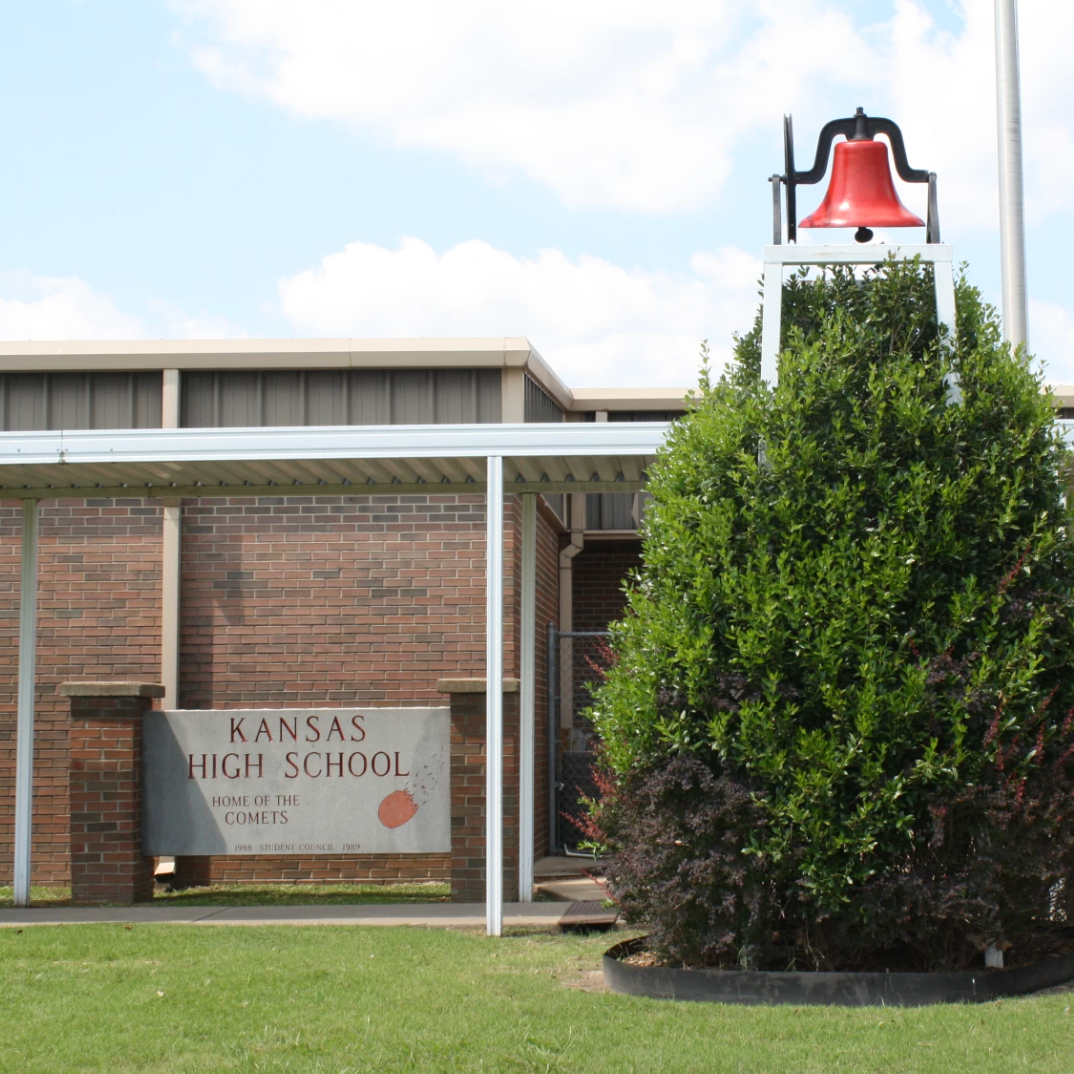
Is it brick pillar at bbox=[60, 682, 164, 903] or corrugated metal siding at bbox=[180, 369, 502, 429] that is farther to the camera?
corrugated metal siding at bbox=[180, 369, 502, 429]

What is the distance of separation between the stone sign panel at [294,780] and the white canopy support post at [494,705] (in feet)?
5.69

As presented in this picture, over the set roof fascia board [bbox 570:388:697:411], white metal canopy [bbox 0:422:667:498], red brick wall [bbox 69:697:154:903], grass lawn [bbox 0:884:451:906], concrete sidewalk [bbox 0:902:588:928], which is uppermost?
roof fascia board [bbox 570:388:697:411]

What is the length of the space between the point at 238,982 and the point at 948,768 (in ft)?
11.7

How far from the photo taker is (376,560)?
11867 mm

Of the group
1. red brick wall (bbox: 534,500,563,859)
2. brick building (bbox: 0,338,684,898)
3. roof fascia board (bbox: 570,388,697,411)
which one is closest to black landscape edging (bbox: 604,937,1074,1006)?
brick building (bbox: 0,338,684,898)

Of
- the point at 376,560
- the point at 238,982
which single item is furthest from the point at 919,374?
the point at 376,560

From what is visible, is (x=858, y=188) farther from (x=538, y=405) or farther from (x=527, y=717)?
(x=538, y=405)

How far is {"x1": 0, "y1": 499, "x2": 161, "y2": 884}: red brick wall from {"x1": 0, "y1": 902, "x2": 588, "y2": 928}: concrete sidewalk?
1.94 m

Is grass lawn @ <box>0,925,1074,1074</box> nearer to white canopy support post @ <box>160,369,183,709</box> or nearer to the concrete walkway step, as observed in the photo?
the concrete walkway step

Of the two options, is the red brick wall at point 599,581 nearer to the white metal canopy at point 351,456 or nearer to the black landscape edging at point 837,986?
the white metal canopy at point 351,456

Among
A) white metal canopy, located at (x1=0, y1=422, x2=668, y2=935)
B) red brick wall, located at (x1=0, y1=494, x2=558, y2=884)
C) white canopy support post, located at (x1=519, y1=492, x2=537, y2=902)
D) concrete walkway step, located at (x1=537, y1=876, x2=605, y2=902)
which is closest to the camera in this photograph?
A: white metal canopy, located at (x1=0, y1=422, x2=668, y2=935)

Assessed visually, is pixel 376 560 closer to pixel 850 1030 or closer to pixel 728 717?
pixel 728 717

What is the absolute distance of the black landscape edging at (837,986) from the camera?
612 cm

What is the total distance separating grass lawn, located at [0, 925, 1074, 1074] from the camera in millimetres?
5156
